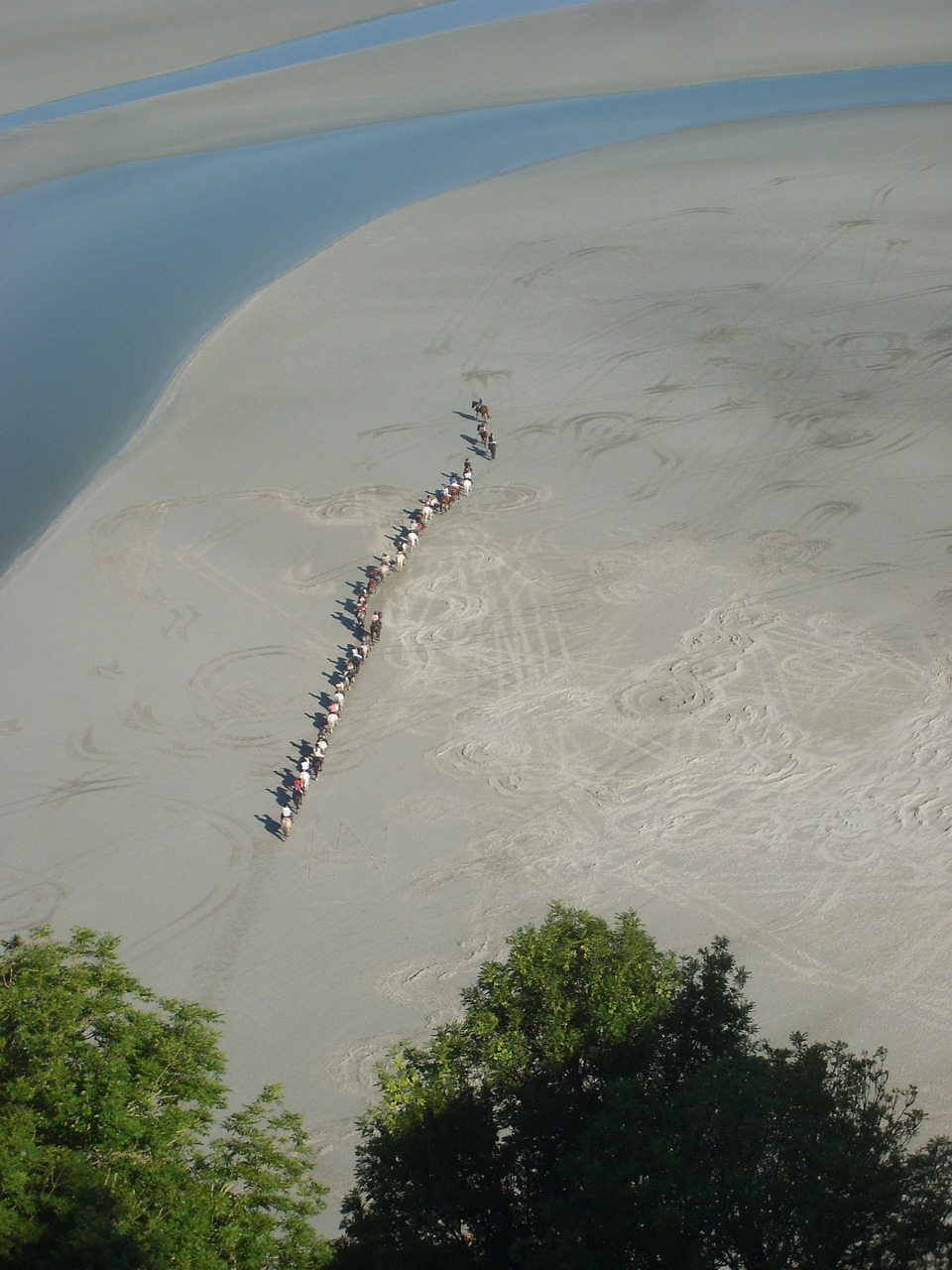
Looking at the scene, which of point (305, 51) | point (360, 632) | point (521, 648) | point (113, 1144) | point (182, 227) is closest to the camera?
point (113, 1144)

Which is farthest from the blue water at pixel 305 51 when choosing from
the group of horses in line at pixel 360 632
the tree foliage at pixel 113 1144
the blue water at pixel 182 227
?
the tree foliage at pixel 113 1144

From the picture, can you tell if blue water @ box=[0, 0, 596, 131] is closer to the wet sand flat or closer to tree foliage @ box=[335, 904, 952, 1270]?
the wet sand flat

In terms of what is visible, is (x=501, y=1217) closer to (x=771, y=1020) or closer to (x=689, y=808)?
(x=771, y=1020)

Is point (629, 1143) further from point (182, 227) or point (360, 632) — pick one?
point (182, 227)

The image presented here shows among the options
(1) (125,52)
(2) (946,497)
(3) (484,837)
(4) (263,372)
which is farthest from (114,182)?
(3) (484,837)

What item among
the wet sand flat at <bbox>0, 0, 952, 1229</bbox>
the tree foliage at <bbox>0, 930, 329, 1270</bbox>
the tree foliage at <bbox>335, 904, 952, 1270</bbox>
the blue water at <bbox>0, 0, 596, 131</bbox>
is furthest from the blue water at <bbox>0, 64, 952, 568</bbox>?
the tree foliage at <bbox>335, 904, 952, 1270</bbox>

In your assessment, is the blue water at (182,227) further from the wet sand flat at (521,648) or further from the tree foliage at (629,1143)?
the tree foliage at (629,1143)

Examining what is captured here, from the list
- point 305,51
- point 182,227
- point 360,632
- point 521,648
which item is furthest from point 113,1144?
point 305,51
